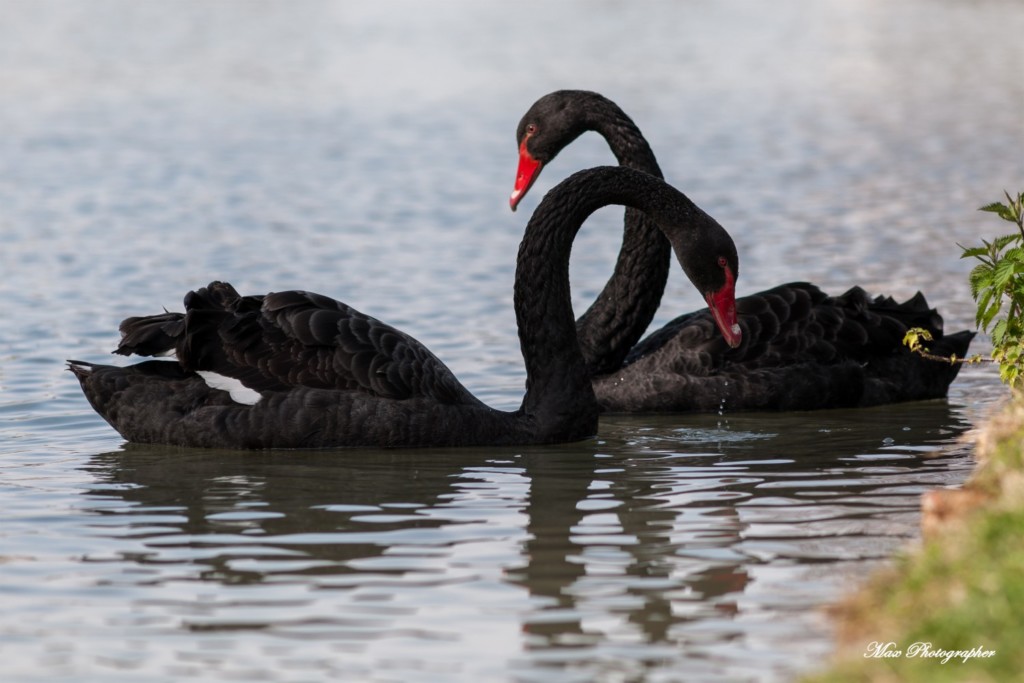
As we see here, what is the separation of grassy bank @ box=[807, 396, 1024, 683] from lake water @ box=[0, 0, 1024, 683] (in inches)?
11.7

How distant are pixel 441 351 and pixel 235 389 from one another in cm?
257

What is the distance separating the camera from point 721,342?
885cm

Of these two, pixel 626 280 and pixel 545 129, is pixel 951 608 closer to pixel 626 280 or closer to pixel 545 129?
pixel 626 280

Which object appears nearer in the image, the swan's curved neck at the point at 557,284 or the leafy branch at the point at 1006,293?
the leafy branch at the point at 1006,293

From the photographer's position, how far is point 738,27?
A: 37000 mm

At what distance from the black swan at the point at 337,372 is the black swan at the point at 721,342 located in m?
0.96

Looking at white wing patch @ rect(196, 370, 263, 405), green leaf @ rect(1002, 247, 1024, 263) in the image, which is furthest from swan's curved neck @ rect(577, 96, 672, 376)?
green leaf @ rect(1002, 247, 1024, 263)

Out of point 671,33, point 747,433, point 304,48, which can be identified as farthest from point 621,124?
point 671,33

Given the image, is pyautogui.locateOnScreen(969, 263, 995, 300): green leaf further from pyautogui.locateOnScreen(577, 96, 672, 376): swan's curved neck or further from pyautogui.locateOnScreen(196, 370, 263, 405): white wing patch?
pyautogui.locateOnScreen(196, 370, 263, 405): white wing patch

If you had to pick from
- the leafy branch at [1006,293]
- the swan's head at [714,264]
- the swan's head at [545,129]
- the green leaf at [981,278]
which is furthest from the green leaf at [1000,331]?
the swan's head at [545,129]

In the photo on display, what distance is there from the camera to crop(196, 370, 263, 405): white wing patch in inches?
303

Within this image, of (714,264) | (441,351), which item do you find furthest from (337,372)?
(441,351)

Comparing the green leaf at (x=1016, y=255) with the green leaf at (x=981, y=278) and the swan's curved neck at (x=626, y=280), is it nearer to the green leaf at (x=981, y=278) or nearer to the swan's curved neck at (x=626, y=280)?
the green leaf at (x=981, y=278)

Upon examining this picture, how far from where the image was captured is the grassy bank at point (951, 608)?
3775 mm
